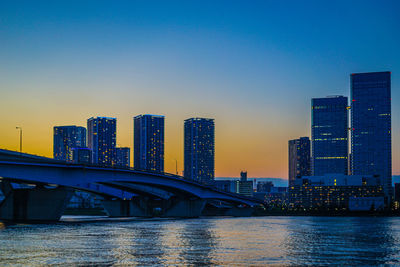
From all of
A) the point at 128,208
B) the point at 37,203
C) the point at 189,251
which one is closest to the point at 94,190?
the point at 128,208

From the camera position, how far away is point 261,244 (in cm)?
5334

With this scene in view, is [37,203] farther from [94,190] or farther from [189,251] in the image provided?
[189,251]

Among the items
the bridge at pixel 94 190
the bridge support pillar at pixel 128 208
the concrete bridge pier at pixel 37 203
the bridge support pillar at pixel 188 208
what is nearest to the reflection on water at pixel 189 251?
the bridge at pixel 94 190

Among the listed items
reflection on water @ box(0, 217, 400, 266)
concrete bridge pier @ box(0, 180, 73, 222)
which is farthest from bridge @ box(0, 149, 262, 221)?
reflection on water @ box(0, 217, 400, 266)

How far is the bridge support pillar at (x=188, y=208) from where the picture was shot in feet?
406

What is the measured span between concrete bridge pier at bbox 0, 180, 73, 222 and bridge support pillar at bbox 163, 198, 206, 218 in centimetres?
4255

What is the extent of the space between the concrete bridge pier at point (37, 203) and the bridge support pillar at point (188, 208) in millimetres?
42553

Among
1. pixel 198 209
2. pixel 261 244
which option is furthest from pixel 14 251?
pixel 198 209

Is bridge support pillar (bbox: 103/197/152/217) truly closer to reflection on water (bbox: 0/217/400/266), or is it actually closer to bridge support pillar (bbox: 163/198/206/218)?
bridge support pillar (bbox: 163/198/206/218)

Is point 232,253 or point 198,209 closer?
point 232,253

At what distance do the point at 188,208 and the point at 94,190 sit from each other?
76.8 ft

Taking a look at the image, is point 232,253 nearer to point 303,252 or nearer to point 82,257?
point 303,252

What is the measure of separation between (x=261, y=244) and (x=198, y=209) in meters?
71.3

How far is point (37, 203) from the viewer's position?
8581 centimetres
